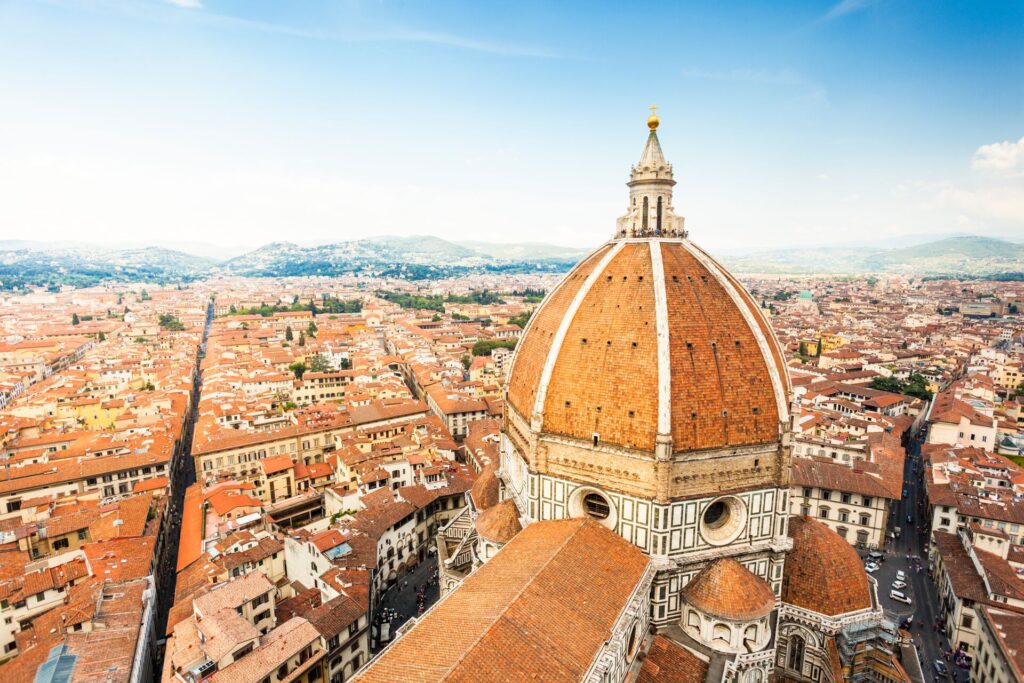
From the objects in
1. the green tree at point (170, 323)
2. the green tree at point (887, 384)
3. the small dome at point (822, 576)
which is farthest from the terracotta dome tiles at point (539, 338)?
the green tree at point (170, 323)

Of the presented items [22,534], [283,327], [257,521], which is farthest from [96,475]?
[283,327]

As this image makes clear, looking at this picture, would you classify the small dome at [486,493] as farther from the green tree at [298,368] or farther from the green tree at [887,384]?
the green tree at [887,384]

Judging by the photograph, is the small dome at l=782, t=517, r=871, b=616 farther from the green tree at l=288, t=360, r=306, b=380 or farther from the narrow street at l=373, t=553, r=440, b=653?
the green tree at l=288, t=360, r=306, b=380

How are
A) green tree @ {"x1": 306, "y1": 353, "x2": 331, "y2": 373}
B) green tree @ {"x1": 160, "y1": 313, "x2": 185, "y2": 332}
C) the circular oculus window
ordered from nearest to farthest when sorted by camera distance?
the circular oculus window, green tree @ {"x1": 306, "y1": 353, "x2": 331, "y2": 373}, green tree @ {"x1": 160, "y1": 313, "x2": 185, "y2": 332}

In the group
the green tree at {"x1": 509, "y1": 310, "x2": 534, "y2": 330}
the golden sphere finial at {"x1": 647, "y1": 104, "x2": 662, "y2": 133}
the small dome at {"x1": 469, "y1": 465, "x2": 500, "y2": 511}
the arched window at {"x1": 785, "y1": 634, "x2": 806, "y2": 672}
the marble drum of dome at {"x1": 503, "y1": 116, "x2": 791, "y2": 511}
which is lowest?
the green tree at {"x1": 509, "y1": 310, "x2": 534, "y2": 330}

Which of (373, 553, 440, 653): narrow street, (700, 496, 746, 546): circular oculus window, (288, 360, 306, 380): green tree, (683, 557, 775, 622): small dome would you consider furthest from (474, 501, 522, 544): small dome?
(288, 360, 306, 380): green tree

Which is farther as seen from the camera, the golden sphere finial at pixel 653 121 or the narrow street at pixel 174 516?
the narrow street at pixel 174 516
